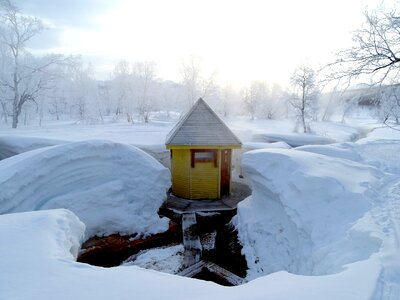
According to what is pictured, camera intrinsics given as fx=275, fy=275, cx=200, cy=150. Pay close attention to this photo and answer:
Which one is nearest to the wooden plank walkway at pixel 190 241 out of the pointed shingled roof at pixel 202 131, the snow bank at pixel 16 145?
the pointed shingled roof at pixel 202 131

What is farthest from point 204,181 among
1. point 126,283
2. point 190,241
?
point 126,283

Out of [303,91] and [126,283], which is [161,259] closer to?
[126,283]

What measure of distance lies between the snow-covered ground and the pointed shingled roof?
164cm

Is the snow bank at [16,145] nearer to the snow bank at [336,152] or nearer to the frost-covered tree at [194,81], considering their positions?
the snow bank at [336,152]

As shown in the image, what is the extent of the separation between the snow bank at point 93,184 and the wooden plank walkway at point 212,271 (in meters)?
2.14

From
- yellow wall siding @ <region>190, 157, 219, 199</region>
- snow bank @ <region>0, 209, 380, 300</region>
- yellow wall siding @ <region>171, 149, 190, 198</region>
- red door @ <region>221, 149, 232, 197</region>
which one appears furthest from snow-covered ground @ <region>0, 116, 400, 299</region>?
red door @ <region>221, 149, 232, 197</region>

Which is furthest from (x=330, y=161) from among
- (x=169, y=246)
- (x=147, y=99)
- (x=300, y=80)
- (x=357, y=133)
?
(x=147, y=99)

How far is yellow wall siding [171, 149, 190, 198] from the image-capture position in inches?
425

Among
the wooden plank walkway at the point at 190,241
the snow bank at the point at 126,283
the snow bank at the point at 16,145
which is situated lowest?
the wooden plank walkway at the point at 190,241

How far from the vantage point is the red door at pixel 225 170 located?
1112 cm

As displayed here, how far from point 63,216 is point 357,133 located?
3079 centimetres

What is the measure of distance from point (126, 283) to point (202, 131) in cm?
813

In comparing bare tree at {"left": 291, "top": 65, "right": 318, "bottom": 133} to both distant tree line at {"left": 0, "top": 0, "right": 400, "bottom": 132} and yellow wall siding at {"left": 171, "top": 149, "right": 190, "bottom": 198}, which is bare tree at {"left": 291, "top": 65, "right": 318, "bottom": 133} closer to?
distant tree line at {"left": 0, "top": 0, "right": 400, "bottom": 132}

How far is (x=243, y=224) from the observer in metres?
8.04
